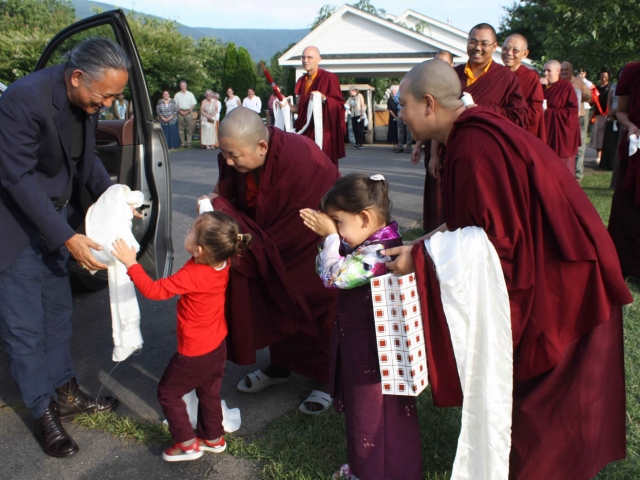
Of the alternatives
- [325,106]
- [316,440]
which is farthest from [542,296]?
[325,106]

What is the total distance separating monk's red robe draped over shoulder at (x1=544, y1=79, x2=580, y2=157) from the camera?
8125 mm

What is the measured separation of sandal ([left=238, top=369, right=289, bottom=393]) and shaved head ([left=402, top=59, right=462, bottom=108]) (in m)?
1.91

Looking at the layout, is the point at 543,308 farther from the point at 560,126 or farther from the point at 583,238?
the point at 560,126

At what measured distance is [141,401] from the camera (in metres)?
3.27

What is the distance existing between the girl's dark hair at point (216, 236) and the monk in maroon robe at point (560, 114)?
21.7 feet

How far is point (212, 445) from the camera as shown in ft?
9.04

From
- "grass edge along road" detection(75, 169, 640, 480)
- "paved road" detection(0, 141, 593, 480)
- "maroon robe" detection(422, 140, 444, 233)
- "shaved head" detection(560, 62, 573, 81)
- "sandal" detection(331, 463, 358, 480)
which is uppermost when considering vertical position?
"shaved head" detection(560, 62, 573, 81)

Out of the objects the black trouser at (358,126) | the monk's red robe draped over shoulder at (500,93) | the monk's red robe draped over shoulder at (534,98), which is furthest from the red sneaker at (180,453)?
the black trouser at (358,126)

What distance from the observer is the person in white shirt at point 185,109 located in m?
18.9

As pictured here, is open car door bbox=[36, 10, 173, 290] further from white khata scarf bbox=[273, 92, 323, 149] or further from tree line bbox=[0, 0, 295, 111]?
white khata scarf bbox=[273, 92, 323, 149]

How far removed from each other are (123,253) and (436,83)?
1424 mm

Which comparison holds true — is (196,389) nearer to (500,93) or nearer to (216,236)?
(216,236)

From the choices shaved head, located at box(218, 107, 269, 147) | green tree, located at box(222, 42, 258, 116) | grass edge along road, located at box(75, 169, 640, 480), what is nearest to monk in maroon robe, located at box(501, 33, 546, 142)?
grass edge along road, located at box(75, 169, 640, 480)

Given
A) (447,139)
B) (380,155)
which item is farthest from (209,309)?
(380,155)
